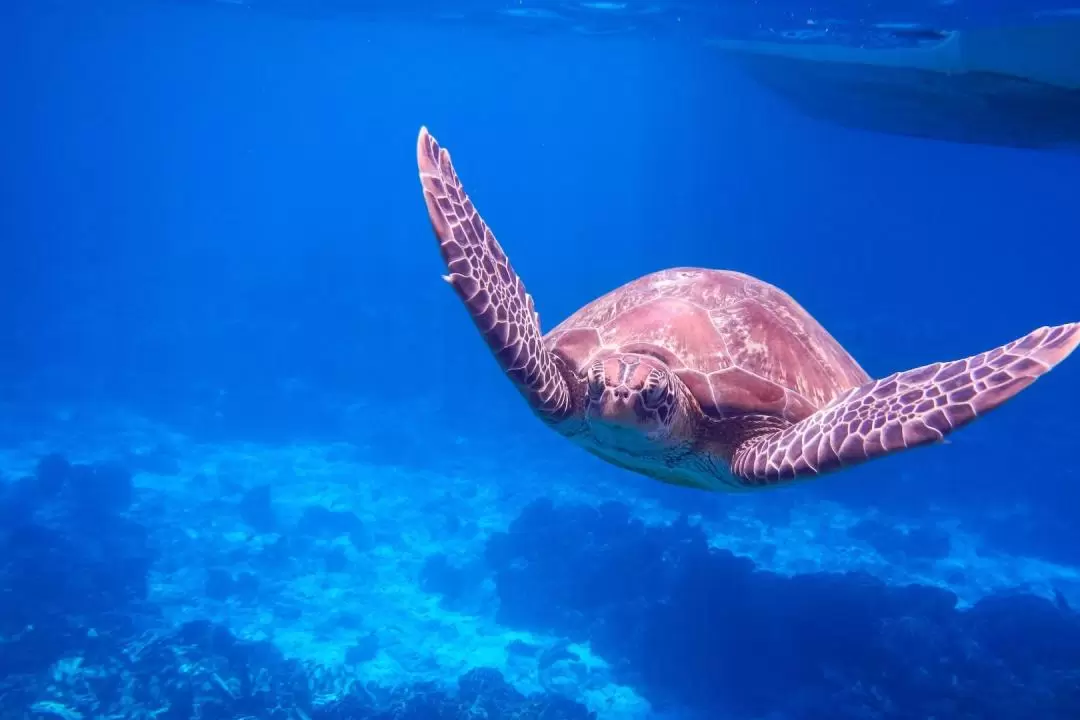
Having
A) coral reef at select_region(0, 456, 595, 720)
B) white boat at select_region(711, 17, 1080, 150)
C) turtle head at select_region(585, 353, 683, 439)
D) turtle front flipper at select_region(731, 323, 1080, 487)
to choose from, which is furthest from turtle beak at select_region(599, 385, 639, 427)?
white boat at select_region(711, 17, 1080, 150)

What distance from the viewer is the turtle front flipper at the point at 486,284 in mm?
3234

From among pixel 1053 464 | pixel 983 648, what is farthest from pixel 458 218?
pixel 1053 464

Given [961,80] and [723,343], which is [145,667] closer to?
[723,343]

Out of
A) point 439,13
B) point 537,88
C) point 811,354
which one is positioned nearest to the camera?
point 811,354

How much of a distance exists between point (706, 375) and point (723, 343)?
0.31 metres

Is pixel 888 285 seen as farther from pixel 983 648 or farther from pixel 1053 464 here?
pixel 983 648

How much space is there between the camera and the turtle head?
10.8 ft

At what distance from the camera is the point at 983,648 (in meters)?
9.95

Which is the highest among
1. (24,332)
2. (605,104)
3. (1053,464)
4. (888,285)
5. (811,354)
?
(605,104)

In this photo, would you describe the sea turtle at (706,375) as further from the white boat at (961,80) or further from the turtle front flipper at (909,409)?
the white boat at (961,80)

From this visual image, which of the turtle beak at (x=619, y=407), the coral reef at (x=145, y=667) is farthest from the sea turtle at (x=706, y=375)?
the coral reef at (x=145, y=667)

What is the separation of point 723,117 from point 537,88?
1808 cm

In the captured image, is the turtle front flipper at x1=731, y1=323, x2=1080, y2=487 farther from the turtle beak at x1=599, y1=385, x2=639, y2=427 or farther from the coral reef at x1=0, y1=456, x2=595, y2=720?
the coral reef at x1=0, y1=456, x2=595, y2=720

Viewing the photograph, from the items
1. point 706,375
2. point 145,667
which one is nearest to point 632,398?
point 706,375
